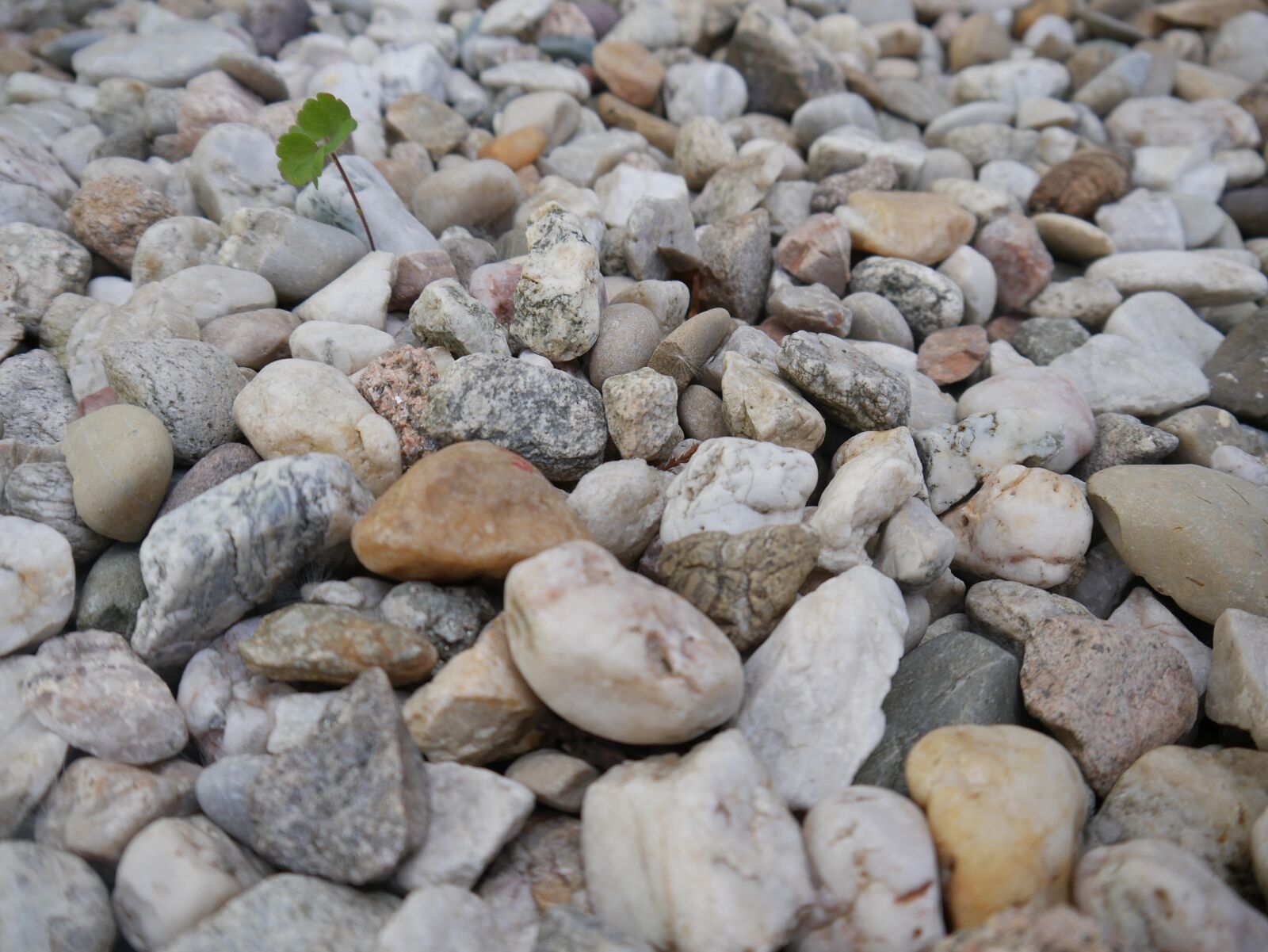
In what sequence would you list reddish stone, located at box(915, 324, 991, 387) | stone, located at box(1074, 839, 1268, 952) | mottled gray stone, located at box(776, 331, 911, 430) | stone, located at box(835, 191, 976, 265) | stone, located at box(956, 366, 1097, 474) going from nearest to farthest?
stone, located at box(1074, 839, 1268, 952) < mottled gray stone, located at box(776, 331, 911, 430) < stone, located at box(956, 366, 1097, 474) < reddish stone, located at box(915, 324, 991, 387) < stone, located at box(835, 191, 976, 265)

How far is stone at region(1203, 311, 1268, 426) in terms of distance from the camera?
2.51 meters

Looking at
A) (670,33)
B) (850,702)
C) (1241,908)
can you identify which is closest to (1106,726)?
(1241,908)

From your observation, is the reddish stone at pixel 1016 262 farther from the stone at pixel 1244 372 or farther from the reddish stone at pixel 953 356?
the stone at pixel 1244 372

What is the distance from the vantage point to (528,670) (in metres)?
1.43

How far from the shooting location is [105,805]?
4.80 ft

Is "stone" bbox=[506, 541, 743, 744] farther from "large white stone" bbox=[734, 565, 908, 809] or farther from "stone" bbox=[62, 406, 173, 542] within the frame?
"stone" bbox=[62, 406, 173, 542]

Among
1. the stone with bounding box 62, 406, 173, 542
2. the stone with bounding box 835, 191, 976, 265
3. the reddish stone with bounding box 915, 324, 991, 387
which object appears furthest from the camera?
the stone with bounding box 835, 191, 976, 265

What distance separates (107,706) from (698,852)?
110 centimetres

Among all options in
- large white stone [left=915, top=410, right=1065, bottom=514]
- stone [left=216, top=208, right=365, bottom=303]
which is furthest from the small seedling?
large white stone [left=915, top=410, right=1065, bottom=514]

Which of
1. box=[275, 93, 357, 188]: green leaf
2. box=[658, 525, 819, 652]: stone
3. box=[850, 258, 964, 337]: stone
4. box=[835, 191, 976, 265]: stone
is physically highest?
box=[275, 93, 357, 188]: green leaf

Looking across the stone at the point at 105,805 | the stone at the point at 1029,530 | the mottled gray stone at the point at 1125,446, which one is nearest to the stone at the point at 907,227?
the mottled gray stone at the point at 1125,446

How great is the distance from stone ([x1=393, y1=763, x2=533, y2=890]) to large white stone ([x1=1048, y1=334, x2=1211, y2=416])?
1934 mm

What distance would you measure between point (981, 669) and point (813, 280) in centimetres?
139

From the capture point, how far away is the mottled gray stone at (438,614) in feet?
5.33
